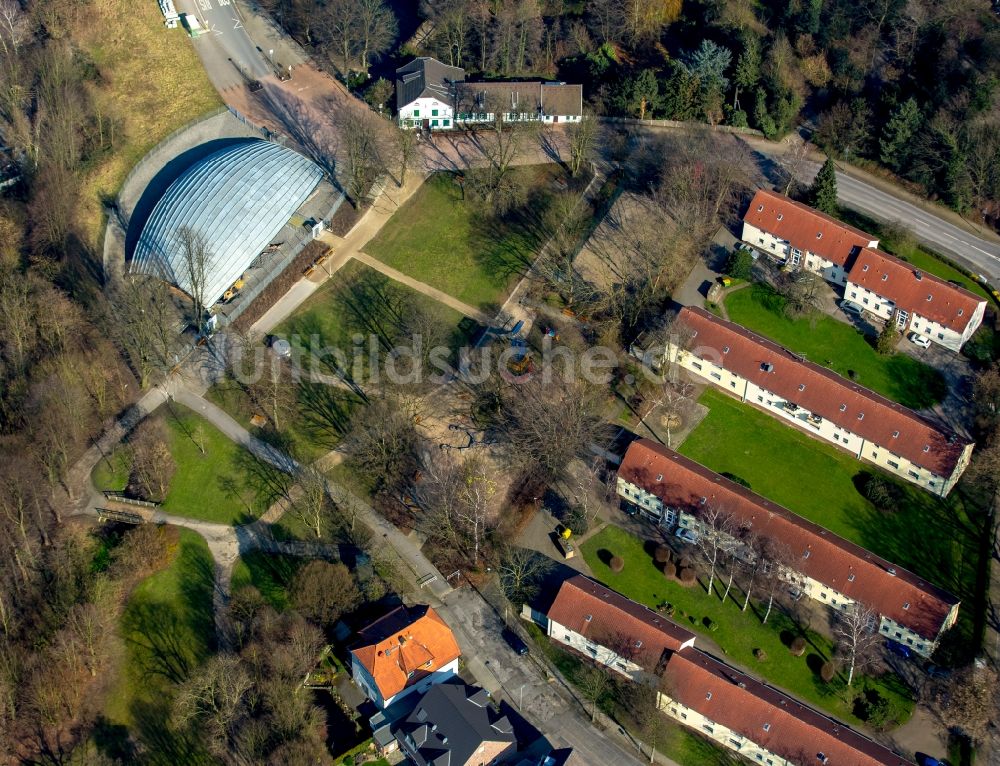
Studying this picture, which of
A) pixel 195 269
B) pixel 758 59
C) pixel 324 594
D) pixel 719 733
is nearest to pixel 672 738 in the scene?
pixel 719 733

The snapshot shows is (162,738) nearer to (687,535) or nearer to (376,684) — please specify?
(376,684)

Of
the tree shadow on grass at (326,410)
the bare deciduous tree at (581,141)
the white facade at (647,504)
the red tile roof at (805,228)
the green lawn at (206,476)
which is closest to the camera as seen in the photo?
the white facade at (647,504)

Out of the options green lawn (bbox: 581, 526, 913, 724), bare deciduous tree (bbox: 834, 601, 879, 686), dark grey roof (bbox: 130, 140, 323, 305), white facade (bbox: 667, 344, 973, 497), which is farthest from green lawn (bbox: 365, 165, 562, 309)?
bare deciduous tree (bbox: 834, 601, 879, 686)

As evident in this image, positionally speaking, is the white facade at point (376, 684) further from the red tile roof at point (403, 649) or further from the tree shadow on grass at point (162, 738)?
the tree shadow on grass at point (162, 738)

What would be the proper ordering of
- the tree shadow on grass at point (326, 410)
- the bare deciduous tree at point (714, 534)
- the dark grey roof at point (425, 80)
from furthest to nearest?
the dark grey roof at point (425, 80) → the tree shadow on grass at point (326, 410) → the bare deciduous tree at point (714, 534)

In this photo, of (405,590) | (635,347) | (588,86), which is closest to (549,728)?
(405,590)

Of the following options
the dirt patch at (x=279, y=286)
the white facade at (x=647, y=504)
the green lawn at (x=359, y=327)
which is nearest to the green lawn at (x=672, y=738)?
the white facade at (x=647, y=504)

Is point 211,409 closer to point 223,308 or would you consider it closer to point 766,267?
point 223,308
